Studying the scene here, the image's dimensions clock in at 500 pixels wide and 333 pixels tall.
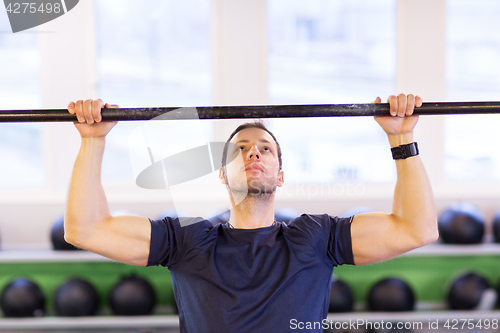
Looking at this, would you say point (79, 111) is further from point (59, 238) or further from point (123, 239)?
point (59, 238)

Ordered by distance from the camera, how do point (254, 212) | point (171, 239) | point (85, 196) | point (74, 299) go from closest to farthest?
point (85, 196) → point (171, 239) → point (254, 212) → point (74, 299)

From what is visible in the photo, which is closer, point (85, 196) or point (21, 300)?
point (85, 196)

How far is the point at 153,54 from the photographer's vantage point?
358 centimetres

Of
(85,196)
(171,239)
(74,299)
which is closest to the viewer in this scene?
(85,196)

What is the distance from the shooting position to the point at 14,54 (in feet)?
11.7

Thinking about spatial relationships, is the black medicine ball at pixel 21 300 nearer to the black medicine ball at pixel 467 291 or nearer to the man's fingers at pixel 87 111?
the man's fingers at pixel 87 111

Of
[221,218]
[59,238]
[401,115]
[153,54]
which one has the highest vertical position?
[153,54]

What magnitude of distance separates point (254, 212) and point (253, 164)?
19 cm

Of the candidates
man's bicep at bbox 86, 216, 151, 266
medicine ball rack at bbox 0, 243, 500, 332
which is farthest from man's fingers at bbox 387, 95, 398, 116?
medicine ball rack at bbox 0, 243, 500, 332

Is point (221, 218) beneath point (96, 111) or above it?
beneath

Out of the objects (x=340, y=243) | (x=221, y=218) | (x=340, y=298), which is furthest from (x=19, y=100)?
(x=340, y=243)

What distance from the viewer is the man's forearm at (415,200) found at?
1372 millimetres

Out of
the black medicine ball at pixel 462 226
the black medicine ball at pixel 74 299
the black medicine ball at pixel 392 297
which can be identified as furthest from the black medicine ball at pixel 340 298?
the black medicine ball at pixel 74 299

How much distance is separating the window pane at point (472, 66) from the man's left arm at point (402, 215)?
2505 millimetres
